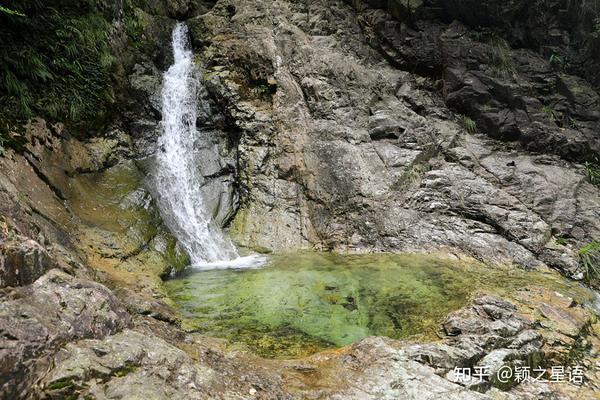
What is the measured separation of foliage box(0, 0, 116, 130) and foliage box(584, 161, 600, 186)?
13.5 meters

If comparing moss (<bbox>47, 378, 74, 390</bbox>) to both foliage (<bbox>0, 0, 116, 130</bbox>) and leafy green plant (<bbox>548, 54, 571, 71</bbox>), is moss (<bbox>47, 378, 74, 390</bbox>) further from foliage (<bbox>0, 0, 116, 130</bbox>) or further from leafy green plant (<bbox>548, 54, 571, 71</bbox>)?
leafy green plant (<bbox>548, 54, 571, 71</bbox>)

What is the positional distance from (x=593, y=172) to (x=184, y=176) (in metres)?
11.8

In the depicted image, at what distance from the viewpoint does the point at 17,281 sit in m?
3.40

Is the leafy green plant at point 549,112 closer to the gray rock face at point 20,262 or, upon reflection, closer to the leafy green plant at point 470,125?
the leafy green plant at point 470,125

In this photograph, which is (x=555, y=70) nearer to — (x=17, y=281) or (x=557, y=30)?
(x=557, y=30)

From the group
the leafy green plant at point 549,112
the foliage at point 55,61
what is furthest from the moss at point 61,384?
the leafy green plant at point 549,112

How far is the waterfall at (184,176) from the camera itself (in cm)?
948

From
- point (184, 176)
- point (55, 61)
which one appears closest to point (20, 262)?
point (55, 61)

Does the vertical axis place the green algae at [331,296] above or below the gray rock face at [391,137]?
below

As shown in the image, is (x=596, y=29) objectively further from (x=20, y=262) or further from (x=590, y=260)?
(x=20, y=262)

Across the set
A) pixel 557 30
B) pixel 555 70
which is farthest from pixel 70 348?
pixel 557 30

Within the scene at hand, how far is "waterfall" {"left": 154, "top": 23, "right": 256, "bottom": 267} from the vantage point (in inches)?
373

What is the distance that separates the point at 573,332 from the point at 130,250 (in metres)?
7.69

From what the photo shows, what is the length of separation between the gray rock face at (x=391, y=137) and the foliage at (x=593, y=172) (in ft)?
0.74
